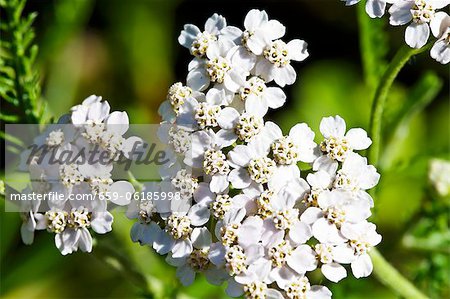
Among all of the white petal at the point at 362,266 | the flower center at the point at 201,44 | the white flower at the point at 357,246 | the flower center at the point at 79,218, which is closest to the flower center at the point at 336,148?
the white flower at the point at 357,246

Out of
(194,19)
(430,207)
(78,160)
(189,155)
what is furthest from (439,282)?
(194,19)

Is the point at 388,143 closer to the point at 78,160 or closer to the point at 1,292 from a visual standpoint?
the point at 78,160

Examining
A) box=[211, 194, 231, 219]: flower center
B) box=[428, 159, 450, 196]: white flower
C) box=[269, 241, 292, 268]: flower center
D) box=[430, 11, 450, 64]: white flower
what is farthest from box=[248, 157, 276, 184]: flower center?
box=[428, 159, 450, 196]: white flower

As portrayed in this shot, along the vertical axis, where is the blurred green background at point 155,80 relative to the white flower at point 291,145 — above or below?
below

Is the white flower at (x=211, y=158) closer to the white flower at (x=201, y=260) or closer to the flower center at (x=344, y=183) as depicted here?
the white flower at (x=201, y=260)

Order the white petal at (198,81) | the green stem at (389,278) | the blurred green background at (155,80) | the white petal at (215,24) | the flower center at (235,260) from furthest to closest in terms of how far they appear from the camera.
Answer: the blurred green background at (155,80) → the green stem at (389,278) → the white petal at (215,24) → the white petal at (198,81) → the flower center at (235,260)

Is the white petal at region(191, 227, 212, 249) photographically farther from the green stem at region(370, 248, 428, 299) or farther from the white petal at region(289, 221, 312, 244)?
the green stem at region(370, 248, 428, 299)
